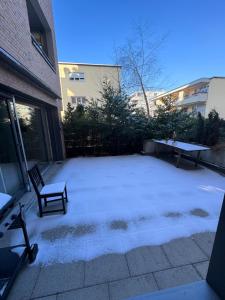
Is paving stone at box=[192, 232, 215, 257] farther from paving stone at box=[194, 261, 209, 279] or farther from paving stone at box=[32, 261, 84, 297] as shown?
paving stone at box=[32, 261, 84, 297]

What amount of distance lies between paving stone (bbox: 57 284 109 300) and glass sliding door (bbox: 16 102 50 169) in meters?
3.47

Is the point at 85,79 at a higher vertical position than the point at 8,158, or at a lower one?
higher

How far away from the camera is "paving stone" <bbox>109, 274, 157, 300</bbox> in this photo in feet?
4.87

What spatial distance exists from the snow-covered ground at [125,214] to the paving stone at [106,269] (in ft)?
0.34

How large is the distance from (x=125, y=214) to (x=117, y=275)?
3.65 ft

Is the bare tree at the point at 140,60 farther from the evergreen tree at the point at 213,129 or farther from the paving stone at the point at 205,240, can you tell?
the paving stone at the point at 205,240

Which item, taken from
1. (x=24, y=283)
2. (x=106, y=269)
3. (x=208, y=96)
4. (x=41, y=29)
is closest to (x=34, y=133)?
(x=41, y=29)

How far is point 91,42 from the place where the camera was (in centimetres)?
1027

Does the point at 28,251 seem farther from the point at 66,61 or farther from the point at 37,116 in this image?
the point at 66,61

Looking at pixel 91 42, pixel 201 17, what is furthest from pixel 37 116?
pixel 91 42

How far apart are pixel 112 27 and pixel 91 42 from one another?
6.62ft

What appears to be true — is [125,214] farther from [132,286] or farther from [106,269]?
[132,286]

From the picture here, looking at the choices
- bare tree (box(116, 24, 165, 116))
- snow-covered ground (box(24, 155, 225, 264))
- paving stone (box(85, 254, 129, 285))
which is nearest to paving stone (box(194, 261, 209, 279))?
snow-covered ground (box(24, 155, 225, 264))

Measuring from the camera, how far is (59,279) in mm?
1660
